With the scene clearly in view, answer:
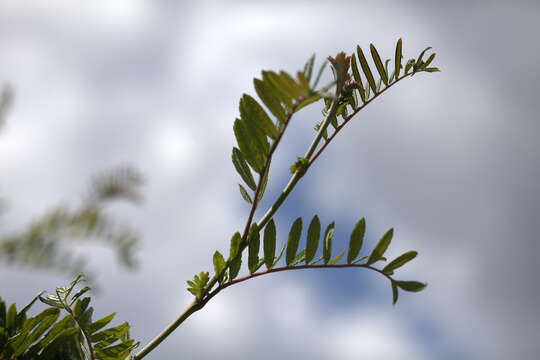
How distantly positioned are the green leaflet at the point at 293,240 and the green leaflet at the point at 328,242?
0.09 m

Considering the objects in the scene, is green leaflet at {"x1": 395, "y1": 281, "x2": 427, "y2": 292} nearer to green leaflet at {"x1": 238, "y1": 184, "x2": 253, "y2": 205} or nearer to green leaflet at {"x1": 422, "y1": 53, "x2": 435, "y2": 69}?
green leaflet at {"x1": 238, "y1": 184, "x2": 253, "y2": 205}

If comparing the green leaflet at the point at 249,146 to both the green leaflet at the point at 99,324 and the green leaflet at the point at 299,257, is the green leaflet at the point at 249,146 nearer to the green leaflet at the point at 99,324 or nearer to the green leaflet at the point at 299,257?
the green leaflet at the point at 299,257

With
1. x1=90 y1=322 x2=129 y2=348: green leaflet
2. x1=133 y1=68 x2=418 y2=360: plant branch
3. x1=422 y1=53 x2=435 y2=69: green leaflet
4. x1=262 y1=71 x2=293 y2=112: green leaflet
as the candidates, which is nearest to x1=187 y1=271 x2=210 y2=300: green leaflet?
x1=133 y1=68 x2=418 y2=360: plant branch

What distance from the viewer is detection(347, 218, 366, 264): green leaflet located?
1.46 m

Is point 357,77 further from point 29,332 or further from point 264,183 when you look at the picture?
point 29,332

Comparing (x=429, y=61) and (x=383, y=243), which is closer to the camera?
(x=383, y=243)

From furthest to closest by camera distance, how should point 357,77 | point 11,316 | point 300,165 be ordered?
point 357,77 < point 300,165 < point 11,316

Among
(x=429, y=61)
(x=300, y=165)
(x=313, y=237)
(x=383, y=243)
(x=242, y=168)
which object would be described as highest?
(x=429, y=61)

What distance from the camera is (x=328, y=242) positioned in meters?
1.47

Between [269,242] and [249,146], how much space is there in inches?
11.9

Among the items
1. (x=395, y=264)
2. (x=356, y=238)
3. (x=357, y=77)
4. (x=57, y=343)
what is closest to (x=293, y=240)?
(x=356, y=238)

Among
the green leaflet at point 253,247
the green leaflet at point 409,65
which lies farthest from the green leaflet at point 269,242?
the green leaflet at point 409,65

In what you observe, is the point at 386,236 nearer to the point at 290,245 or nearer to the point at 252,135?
the point at 290,245

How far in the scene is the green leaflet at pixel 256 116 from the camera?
4.64ft
